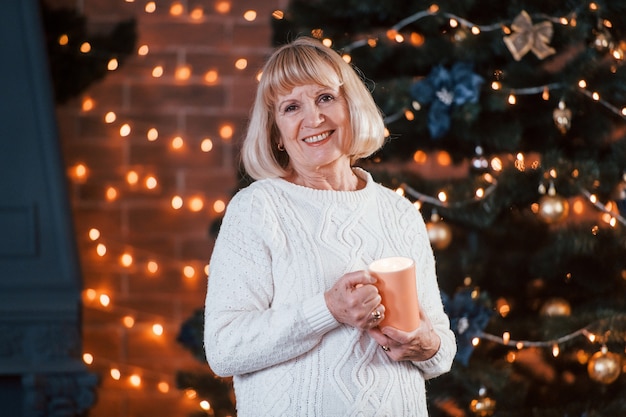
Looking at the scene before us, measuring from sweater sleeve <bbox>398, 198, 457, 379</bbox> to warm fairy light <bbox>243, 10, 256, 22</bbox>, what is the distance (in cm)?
155

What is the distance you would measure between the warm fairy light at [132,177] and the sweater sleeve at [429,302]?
1.54 m

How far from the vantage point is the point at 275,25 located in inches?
104

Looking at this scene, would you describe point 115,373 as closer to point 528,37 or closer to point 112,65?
point 112,65

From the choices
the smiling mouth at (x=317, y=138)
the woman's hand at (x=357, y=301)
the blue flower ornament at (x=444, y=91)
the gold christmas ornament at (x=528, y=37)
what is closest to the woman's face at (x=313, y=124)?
the smiling mouth at (x=317, y=138)

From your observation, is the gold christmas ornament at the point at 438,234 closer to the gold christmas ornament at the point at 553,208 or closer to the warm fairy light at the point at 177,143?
→ the gold christmas ornament at the point at 553,208

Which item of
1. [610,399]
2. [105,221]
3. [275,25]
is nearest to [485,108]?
[275,25]

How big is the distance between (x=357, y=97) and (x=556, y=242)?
108 centimetres

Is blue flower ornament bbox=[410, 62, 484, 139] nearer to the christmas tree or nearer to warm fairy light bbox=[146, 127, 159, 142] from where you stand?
the christmas tree

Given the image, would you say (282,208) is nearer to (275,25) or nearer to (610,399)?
(275,25)

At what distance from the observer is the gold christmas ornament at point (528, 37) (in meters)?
2.46

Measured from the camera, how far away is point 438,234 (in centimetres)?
250

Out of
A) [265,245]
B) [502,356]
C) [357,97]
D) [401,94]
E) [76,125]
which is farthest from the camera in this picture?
[76,125]

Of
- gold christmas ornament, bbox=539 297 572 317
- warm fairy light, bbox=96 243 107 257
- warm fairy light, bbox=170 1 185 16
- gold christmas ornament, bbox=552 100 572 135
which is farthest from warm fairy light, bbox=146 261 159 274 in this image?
gold christmas ornament, bbox=552 100 572 135

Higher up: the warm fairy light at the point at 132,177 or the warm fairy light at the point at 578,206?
the warm fairy light at the point at 132,177
